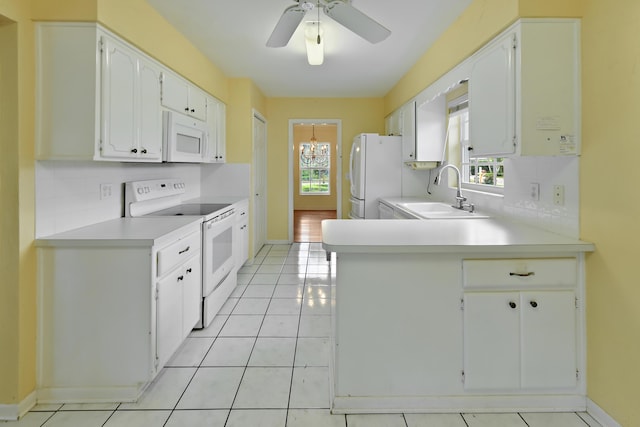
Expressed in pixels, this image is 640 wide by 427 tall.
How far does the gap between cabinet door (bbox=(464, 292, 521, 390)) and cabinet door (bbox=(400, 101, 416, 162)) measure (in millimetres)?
2546

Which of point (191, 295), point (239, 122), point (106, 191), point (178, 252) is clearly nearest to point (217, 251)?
point (191, 295)

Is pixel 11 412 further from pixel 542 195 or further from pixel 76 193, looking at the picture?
pixel 542 195

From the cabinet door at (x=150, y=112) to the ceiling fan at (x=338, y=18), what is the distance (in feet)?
3.09

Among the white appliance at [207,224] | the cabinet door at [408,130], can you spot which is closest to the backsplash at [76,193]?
the white appliance at [207,224]

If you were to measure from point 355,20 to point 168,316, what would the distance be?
81.4 inches

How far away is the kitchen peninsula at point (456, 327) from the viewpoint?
70.3 inches

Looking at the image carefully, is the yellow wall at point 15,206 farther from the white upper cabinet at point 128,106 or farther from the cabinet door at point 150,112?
the cabinet door at point 150,112

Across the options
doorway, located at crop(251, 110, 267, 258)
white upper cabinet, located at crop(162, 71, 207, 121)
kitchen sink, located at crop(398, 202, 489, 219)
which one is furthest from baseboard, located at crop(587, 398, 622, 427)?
doorway, located at crop(251, 110, 267, 258)

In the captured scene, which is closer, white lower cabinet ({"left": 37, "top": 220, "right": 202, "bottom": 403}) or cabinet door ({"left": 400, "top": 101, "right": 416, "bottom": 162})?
white lower cabinet ({"left": 37, "top": 220, "right": 202, "bottom": 403})

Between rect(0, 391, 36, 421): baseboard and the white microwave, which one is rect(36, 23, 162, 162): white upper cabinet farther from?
rect(0, 391, 36, 421): baseboard

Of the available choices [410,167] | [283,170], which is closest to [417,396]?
[410,167]

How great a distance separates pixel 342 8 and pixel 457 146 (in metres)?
2.37

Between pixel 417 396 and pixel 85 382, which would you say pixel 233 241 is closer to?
pixel 85 382

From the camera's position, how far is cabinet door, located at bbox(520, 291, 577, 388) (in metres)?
1.80
